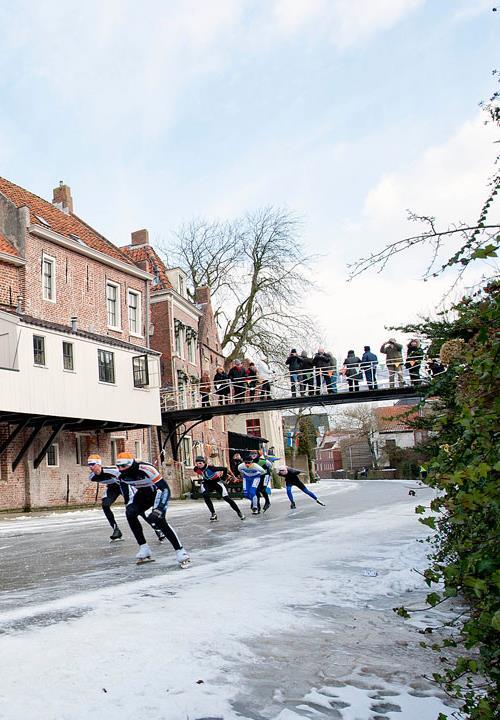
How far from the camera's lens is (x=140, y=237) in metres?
41.8

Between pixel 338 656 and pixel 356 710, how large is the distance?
3.51 feet

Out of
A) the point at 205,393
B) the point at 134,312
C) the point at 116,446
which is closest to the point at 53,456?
the point at 116,446

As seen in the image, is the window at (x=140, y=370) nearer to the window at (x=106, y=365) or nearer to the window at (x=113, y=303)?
the window at (x=106, y=365)

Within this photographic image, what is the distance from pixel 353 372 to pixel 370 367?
Answer: 1.04 meters

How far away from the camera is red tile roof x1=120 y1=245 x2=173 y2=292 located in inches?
1487

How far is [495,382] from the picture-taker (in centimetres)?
258

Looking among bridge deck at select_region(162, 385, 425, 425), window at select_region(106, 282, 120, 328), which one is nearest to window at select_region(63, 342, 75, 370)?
window at select_region(106, 282, 120, 328)

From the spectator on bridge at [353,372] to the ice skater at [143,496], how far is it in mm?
19481

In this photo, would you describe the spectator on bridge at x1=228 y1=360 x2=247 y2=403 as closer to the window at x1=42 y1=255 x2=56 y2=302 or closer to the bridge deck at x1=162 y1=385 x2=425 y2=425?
the bridge deck at x1=162 y1=385 x2=425 y2=425

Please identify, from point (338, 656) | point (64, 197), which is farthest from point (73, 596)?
point (64, 197)

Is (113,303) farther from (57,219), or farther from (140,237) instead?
(140,237)

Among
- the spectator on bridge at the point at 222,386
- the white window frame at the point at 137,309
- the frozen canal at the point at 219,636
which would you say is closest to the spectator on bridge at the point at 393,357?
the spectator on bridge at the point at 222,386

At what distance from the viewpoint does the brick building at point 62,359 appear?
905 inches

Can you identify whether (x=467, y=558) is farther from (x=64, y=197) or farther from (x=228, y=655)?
(x=64, y=197)
